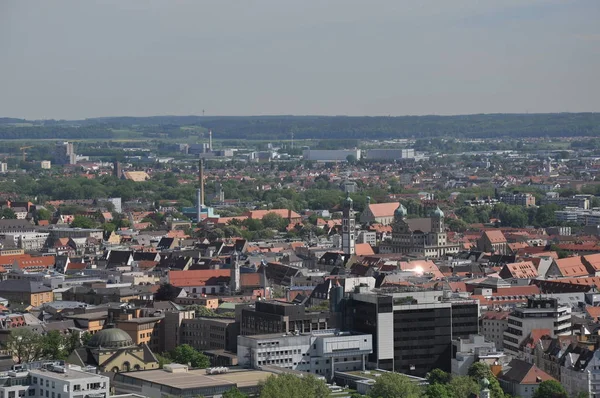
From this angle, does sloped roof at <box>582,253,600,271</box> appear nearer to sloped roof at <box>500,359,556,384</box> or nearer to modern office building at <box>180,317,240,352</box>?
modern office building at <box>180,317,240,352</box>

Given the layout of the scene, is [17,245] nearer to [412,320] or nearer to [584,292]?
[584,292]

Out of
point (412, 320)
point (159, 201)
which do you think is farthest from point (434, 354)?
point (159, 201)

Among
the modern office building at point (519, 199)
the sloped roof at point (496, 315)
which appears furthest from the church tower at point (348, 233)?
the modern office building at point (519, 199)

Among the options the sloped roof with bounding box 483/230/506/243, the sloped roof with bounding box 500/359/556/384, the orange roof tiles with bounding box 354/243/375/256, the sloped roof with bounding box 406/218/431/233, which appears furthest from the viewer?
the sloped roof with bounding box 406/218/431/233

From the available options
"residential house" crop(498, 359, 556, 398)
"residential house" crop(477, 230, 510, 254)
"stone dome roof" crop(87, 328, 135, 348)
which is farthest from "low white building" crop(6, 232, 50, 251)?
"residential house" crop(498, 359, 556, 398)

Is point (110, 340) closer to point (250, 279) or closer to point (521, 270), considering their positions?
point (250, 279)

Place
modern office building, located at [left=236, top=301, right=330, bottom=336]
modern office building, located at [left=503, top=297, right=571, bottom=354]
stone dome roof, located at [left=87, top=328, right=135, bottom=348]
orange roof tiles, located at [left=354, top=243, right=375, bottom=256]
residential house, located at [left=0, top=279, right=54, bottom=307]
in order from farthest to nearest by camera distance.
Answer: orange roof tiles, located at [left=354, top=243, right=375, bottom=256] → residential house, located at [left=0, top=279, right=54, bottom=307] → modern office building, located at [left=503, top=297, right=571, bottom=354] → modern office building, located at [left=236, top=301, right=330, bottom=336] → stone dome roof, located at [left=87, top=328, right=135, bottom=348]
